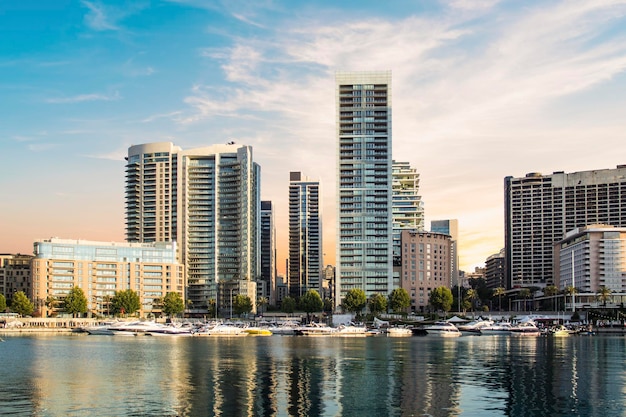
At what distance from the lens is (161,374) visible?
98375 millimetres

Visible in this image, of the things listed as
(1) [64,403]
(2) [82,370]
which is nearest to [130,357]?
(2) [82,370]

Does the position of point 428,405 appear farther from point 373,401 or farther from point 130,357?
point 130,357

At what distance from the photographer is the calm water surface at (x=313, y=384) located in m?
69.2

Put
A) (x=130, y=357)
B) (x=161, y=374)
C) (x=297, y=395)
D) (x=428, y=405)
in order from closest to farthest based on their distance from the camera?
(x=428, y=405) → (x=297, y=395) → (x=161, y=374) → (x=130, y=357)

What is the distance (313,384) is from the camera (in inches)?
3425

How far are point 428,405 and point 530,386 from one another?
19681mm

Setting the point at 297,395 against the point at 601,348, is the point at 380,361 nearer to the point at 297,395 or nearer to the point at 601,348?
the point at 297,395

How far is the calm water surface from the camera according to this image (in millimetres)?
69250

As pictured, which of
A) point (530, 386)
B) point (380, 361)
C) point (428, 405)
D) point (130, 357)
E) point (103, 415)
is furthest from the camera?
→ point (130, 357)

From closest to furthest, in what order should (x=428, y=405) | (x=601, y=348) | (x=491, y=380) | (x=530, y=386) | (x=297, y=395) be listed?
1. (x=428, y=405)
2. (x=297, y=395)
3. (x=530, y=386)
4. (x=491, y=380)
5. (x=601, y=348)

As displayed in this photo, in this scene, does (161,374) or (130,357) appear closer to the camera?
(161,374)

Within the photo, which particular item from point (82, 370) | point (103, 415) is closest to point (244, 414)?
point (103, 415)

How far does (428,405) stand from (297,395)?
45.6ft

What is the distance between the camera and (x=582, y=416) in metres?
65.8
